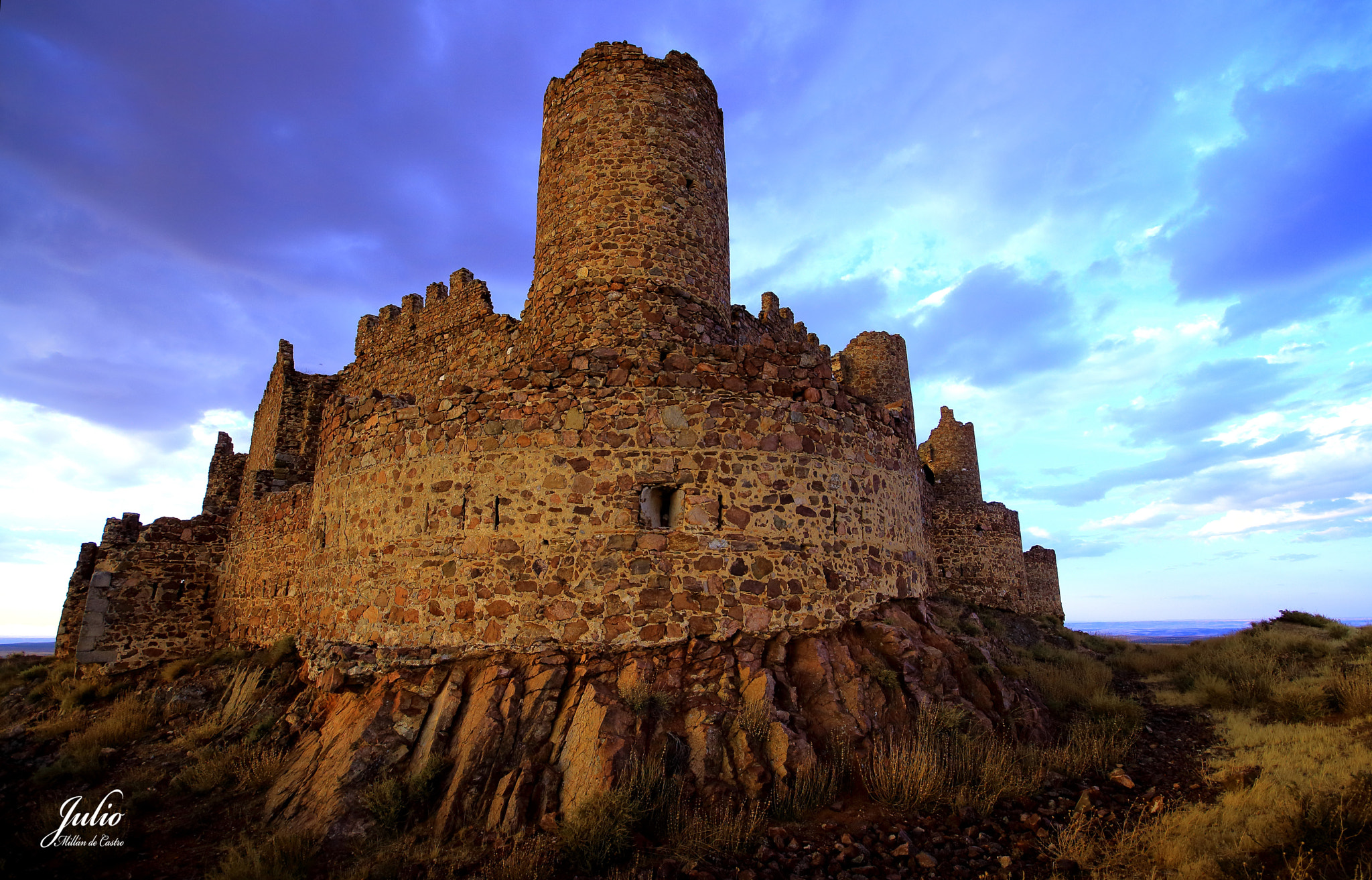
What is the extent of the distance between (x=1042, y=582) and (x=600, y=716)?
20.9 m

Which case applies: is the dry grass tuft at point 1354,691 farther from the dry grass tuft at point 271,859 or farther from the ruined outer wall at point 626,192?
the dry grass tuft at point 271,859

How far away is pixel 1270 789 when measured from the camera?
5895mm

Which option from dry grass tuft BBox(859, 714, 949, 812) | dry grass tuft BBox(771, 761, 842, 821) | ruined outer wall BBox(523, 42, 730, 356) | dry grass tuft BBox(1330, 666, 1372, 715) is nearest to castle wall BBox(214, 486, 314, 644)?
ruined outer wall BBox(523, 42, 730, 356)

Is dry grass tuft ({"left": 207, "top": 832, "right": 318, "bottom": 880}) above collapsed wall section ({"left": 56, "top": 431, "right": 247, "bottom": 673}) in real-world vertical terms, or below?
below

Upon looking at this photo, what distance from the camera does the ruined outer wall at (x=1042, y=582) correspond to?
2206 cm

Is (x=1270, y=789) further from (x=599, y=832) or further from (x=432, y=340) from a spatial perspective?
(x=432, y=340)

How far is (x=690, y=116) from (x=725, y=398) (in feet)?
19.7

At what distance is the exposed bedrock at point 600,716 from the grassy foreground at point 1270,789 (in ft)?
6.06

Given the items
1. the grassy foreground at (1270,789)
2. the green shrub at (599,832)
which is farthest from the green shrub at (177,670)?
the grassy foreground at (1270,789)

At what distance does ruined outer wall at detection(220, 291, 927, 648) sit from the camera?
24.1ft

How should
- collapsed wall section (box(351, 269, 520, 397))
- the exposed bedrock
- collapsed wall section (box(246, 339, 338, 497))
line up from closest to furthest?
the exposed bedrock, collapsed wall section (box(351, 269, 520, 397)), collapsed wall section (box(246, 339, 338, 497))

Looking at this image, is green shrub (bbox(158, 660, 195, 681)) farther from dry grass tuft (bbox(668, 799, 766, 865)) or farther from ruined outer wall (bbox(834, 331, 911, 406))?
ruined outer wall (bbox(834, 331, 911, 406))

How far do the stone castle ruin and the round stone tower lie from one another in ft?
0.12

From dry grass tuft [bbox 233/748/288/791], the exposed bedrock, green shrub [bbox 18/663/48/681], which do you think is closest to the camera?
the exposed bedrock
